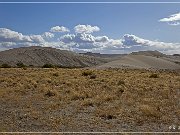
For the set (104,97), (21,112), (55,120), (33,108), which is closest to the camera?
(55,120)

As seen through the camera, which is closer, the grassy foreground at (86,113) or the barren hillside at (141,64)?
the grassy foreground at (86,113)

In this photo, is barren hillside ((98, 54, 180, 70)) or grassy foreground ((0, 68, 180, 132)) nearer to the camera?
grassy foreground ((0, 68, 180, 132))

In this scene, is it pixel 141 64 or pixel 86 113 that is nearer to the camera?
pixel 86 113

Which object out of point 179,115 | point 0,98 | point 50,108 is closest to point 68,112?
point 50,108

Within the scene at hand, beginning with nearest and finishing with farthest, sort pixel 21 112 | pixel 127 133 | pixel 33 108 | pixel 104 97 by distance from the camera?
pixel 127 133 → pixel 21 112 → pixel 33 108 → pixel 104 97

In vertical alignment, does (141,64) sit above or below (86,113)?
below

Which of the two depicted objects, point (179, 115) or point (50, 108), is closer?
point (179, 115)

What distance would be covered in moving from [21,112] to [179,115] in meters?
7.21

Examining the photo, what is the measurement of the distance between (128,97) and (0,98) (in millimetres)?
7743

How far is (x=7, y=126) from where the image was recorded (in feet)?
43.9

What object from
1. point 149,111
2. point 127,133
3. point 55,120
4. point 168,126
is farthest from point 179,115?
point 55,120

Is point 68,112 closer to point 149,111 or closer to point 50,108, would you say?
point 50,108

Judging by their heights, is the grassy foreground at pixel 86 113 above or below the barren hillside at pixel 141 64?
above

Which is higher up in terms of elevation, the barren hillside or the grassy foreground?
the grassy foreground
